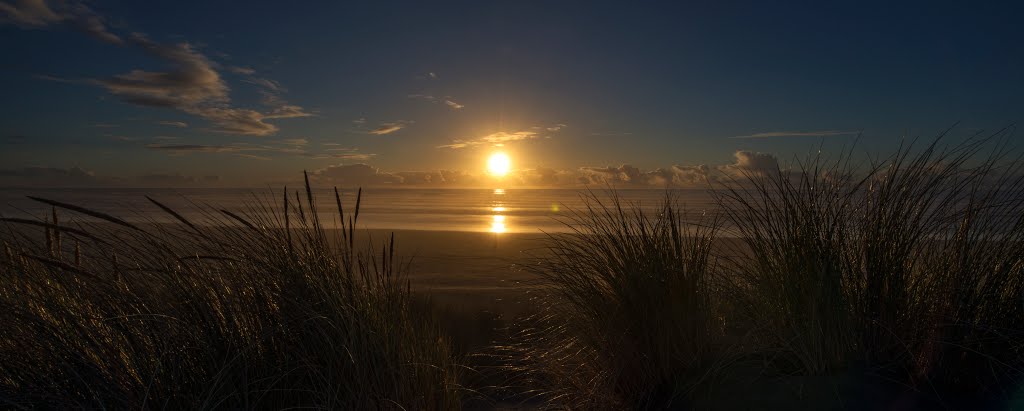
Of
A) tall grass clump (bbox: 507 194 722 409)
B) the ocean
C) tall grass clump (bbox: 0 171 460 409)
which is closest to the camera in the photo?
tall grass clump (bbox: 0 171 460 409)

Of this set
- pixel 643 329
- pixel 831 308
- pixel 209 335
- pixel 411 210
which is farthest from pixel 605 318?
pixel 411 210

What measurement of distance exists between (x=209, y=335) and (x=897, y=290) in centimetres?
354

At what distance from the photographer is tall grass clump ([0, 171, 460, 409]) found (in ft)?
8.05

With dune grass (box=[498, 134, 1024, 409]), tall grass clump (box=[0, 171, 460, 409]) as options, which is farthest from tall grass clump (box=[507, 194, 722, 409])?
tall grass clump (box=[0, 171, 460, 409])

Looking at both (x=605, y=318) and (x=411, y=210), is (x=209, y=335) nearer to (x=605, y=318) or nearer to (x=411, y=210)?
(x=605, y=318)

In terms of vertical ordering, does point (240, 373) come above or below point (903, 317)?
below

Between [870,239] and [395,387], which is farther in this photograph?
[870,239]

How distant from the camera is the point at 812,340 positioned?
2.90 metres

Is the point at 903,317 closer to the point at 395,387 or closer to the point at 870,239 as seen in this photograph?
the point at 870,239

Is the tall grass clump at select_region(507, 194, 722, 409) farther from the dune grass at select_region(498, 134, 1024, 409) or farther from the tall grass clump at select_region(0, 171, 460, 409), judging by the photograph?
the tall grass clump at select_region(0, 171, 460, 409)

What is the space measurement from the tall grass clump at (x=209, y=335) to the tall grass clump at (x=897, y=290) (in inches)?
80.0

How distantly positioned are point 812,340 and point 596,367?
1194 mm

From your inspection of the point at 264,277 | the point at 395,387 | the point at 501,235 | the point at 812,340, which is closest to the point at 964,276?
the point at 812,340

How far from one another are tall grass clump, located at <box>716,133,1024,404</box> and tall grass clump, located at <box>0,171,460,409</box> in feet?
6.67
